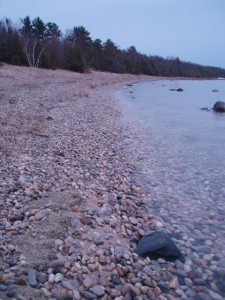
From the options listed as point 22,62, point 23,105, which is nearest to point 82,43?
point 22,62

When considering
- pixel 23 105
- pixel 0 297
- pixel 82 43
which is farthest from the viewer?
pixel 82 43

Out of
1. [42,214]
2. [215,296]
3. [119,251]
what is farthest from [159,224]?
[42,214]

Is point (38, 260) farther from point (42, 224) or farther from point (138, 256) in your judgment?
point (138, 256)

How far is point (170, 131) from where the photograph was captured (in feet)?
55.7

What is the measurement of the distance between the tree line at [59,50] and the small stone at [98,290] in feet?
159

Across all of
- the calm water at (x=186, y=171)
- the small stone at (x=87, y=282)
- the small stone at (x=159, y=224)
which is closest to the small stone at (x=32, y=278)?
the small stone at (x=87, y=282)

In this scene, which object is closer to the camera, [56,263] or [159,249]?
[56,263]

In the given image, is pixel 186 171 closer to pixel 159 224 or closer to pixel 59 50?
pixel 159 224

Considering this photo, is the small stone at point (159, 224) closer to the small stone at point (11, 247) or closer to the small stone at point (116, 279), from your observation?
the small stone at point (116, 279)

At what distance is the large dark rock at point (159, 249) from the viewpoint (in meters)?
5.02

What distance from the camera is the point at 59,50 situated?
61.2 m

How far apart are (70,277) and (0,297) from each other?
34.0 inches

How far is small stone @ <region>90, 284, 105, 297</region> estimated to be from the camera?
4059mm

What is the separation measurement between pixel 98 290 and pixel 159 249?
4.22ft
